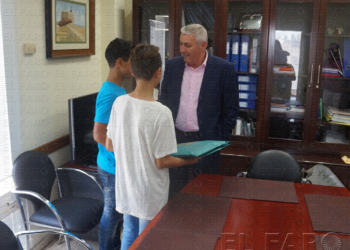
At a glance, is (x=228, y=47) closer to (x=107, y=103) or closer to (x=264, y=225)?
(x=107, y=103)

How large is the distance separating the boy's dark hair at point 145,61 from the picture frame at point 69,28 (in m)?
1.18


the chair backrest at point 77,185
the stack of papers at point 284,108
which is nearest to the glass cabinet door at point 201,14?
the stack of papers at point 284,108

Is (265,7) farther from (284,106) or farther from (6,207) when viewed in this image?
(6,207)

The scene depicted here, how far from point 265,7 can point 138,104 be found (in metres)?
1.93

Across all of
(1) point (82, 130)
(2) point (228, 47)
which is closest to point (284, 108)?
(2) point (228, 47)

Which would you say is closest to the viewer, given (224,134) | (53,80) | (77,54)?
(224,134)

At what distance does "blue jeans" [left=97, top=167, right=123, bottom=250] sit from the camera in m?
1.79

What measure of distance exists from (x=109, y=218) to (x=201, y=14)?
6.51ft

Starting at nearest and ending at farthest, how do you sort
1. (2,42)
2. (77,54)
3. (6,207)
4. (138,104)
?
1. (138,104)
2. (2,42)
3. (6,207)
4. (77,54)

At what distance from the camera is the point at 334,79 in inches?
119

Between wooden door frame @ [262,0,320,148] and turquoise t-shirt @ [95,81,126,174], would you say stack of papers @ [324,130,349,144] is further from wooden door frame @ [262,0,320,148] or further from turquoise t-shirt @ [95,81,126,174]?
turquoise t-shirt @ [95,81,126,174]

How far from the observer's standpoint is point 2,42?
2012 mm

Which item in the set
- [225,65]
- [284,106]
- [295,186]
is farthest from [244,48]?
[295,186]

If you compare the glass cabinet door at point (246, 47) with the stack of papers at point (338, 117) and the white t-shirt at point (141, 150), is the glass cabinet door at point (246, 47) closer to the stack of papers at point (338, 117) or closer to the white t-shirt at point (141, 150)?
the stack of papers at point (338, 117)
